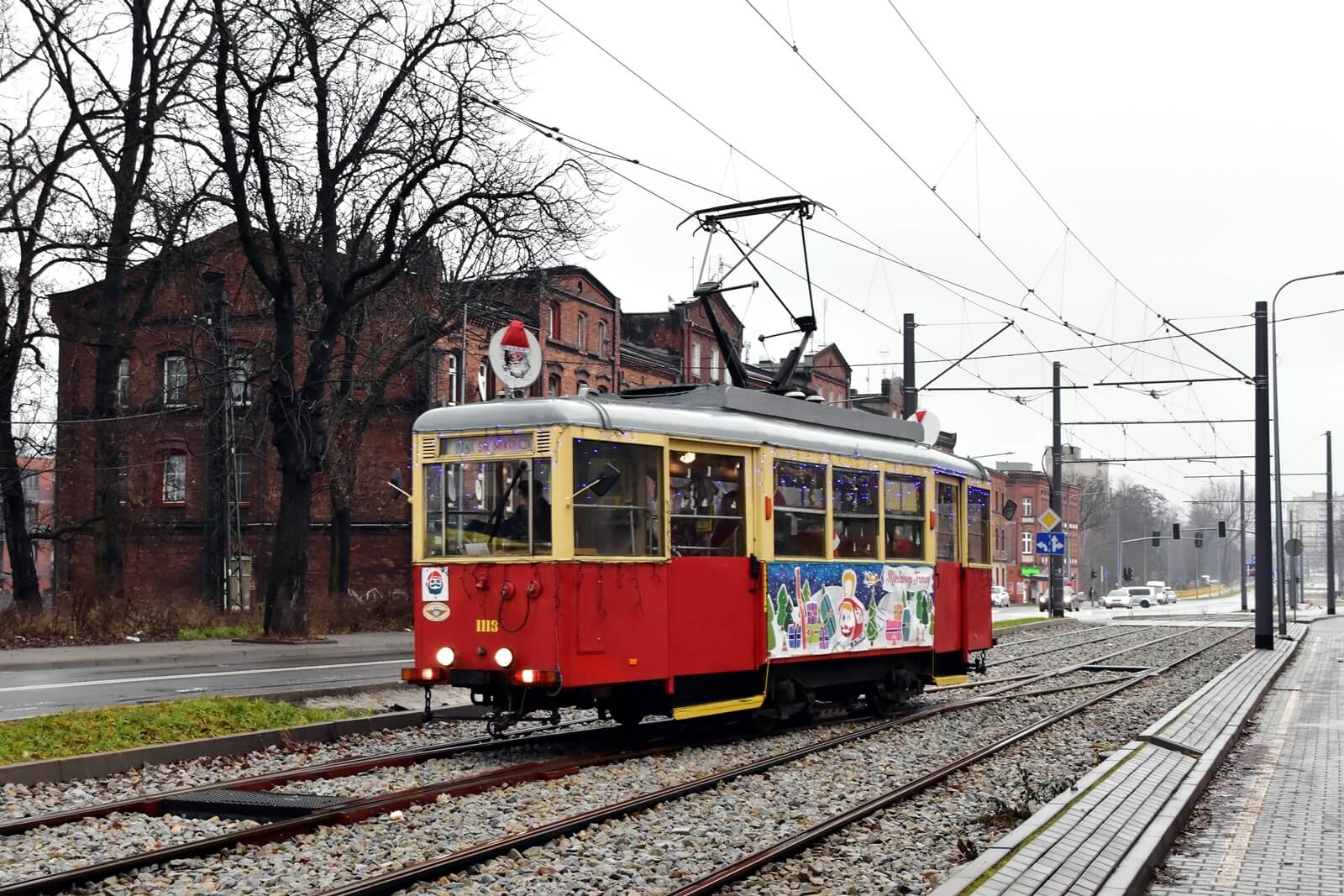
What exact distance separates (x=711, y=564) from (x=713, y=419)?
1320mm

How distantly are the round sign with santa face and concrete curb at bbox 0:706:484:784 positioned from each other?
3.33m

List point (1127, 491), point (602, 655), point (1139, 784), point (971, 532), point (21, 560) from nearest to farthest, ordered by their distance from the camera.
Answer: point (1139, 784) < point (602, 655) < point (971, 532) < point (21, 560) < point (1127, 491)

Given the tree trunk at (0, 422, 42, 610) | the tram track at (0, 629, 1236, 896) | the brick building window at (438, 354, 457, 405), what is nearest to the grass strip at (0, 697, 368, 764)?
the tram track at (0, 629, 1236, 896)

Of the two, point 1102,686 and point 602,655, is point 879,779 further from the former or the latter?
point 1102,686

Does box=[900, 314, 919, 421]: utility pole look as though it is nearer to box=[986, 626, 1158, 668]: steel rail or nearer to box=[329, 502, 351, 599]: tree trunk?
box=[986, 626, 1158, 668]: steel rail

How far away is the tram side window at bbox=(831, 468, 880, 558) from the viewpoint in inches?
600

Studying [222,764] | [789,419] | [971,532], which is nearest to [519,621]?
[222,764]

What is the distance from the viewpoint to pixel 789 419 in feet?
49.2

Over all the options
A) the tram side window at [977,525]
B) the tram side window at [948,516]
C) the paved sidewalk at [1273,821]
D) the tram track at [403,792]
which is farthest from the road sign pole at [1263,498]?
the tram track at [403,792]

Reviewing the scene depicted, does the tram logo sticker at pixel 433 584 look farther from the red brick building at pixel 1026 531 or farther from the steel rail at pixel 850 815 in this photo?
the red brick building at pixel 1026 531

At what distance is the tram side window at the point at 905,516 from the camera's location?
53.7 ft

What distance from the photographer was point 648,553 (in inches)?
503

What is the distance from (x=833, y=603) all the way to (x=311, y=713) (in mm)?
5261

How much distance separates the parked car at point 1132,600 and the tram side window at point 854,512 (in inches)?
2689
